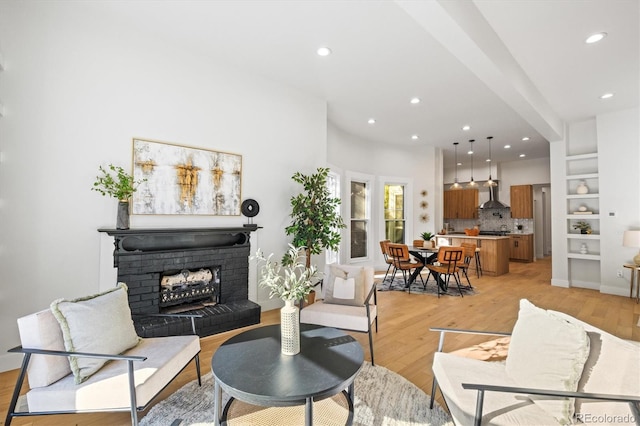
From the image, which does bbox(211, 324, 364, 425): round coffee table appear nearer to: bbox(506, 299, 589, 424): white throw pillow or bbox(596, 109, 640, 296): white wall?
bbox(506, 299, 589, 424): white throw pillow

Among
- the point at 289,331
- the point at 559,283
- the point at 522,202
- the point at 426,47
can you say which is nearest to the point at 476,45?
the point at 426,47

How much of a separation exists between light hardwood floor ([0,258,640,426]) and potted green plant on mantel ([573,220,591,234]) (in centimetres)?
117

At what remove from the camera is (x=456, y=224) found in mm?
11422

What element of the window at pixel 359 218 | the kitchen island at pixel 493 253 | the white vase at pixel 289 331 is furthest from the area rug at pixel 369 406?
the kitchen island at pixel 493 253

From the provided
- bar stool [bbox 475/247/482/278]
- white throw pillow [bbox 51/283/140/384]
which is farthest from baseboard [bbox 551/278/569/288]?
white throw pillow [bbox 51/283/140/384]

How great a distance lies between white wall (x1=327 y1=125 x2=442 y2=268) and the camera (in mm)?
7582

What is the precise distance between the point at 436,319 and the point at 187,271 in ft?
10.8

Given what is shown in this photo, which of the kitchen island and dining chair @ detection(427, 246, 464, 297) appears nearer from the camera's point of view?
dining chair @ detection(427, 246, 464, 297)

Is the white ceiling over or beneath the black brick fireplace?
over

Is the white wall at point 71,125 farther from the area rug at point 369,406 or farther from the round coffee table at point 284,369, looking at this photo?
the round coffee table at point 284,369

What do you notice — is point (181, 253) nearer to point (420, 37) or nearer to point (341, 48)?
point (341, 48)

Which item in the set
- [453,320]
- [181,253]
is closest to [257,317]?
[181,253]

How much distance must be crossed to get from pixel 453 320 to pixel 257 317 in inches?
102

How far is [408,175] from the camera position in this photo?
8.13 metres
